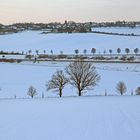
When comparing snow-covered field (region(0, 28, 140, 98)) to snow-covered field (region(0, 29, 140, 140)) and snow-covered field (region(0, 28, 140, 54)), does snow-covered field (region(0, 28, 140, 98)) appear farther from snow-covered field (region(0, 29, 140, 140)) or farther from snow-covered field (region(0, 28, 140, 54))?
snow-covered field (region(0, 29, 140, 140))

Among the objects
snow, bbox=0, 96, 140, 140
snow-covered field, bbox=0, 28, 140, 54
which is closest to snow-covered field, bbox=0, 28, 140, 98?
snow-covered field, bbox=0, 28, 140, 54

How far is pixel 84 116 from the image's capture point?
2205cm

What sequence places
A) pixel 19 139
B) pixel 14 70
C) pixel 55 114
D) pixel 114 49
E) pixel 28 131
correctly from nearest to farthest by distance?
pixel 19 139
pixel 28 131
pixel 55 114
pixel 14 70
pixel 114 49

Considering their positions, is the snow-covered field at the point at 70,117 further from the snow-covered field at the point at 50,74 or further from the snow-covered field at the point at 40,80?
the snow-covered field at the point at 50,74

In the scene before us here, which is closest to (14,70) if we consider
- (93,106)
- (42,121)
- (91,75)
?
(91,75)

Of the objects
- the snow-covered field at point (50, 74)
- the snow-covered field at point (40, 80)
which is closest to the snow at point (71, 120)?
the snow-covered field at point (40, 80)

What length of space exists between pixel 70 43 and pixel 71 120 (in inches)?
5290

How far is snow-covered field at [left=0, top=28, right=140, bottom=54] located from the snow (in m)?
106

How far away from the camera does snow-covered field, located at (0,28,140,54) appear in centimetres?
14125

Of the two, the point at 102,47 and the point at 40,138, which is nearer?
the point at 40,138

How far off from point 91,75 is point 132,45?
10368cm

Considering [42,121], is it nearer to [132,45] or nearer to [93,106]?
[93,106]

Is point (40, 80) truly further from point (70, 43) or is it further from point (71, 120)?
point (70, 43)

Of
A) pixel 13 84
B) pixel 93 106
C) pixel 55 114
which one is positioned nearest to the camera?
pixel 55 114
